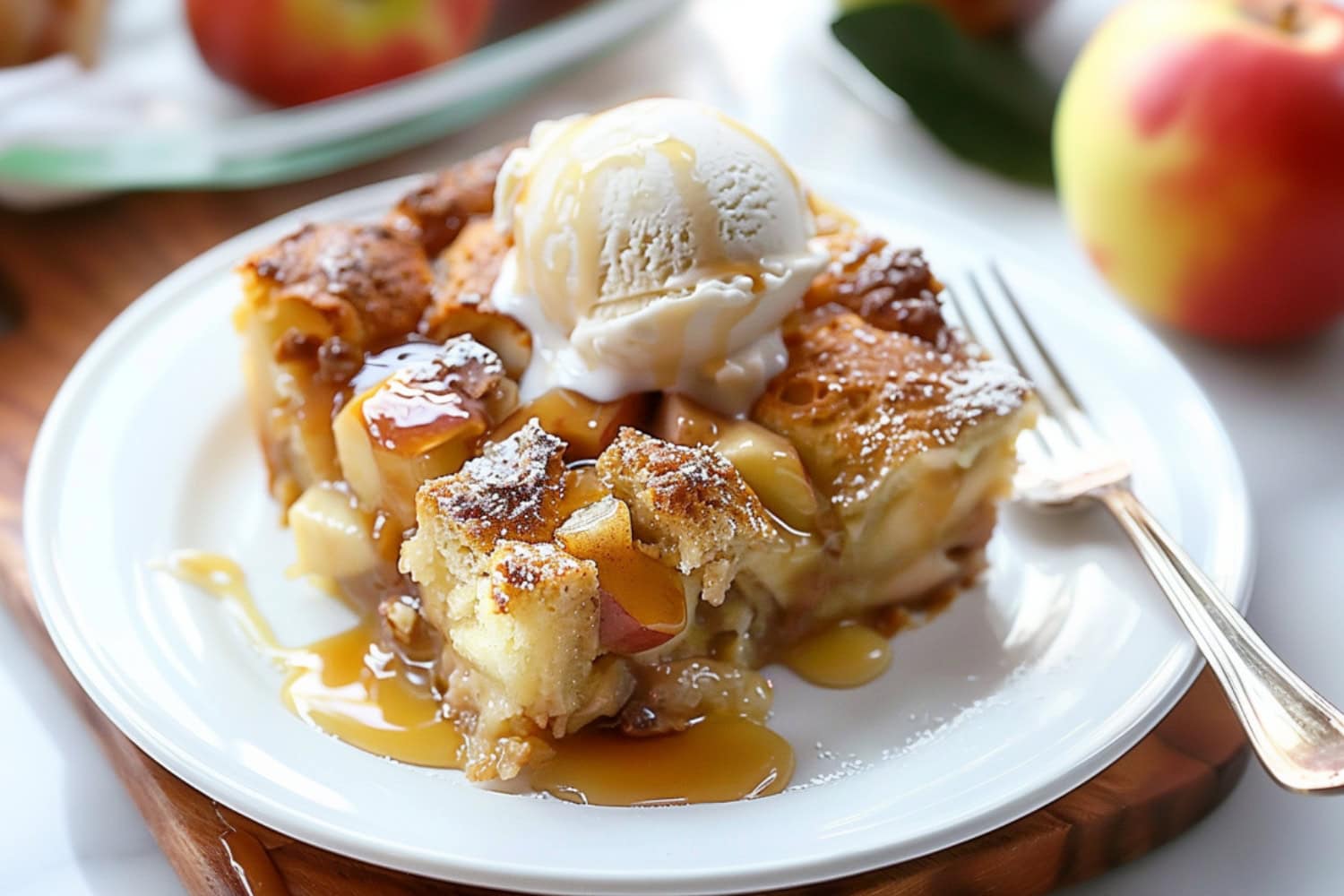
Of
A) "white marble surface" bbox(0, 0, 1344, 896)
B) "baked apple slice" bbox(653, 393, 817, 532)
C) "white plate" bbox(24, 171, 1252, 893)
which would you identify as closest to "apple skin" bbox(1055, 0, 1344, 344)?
"white marble surface" bbox(0, 0, 1344, 896)

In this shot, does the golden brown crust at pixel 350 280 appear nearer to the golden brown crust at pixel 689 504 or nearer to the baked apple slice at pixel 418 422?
the baked apple slice at pixel 418 422

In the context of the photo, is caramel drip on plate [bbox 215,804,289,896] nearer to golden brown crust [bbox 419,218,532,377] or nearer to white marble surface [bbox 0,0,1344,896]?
white marble surface [bbox 0,0,1344,896]

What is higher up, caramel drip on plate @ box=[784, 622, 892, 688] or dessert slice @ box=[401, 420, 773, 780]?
dessert slice @ box=[401, 420, 773, 780]

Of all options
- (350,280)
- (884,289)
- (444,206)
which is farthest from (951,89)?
(350,280)

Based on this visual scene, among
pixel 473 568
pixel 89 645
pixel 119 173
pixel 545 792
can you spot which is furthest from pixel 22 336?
pixel 545 792

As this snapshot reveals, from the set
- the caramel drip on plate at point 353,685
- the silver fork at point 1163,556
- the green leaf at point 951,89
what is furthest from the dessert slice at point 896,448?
the green leaf at point 951,89

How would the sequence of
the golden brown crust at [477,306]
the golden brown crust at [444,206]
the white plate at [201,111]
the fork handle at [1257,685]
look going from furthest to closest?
1. the white plate at [201,111]
2. the golden brown crust at [444,206]
3. the golden brown crust at [477,306]
4. the fork handle at [1257,685]

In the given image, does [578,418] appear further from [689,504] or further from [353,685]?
[353,685]
